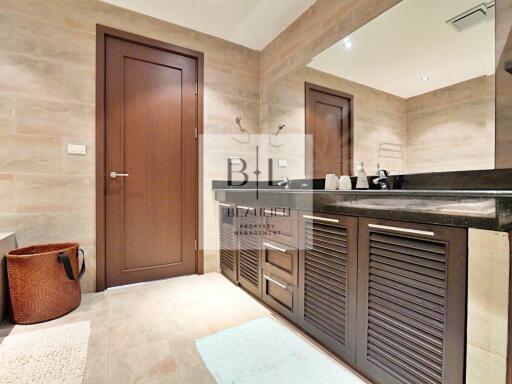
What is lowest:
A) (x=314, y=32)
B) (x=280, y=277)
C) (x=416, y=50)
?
(x=280, y=277)

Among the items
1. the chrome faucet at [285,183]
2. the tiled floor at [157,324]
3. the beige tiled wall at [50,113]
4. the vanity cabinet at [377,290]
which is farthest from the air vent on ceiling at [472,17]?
the beige tiled wall at [50,113]

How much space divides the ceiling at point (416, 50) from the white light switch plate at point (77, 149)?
7.38 ft

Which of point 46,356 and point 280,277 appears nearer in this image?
point 46,356

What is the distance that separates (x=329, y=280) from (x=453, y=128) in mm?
1110

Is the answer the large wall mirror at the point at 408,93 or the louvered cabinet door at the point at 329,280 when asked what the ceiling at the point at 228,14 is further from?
the louvered cabinet door at the point at 329,280

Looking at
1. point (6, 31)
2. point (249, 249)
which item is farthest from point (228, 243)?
point (6, 31)

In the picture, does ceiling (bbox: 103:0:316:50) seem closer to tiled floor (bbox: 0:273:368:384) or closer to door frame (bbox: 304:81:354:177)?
door frame (bbox: 304:81:354:177)

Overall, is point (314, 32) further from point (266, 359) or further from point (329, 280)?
point (266, 359)

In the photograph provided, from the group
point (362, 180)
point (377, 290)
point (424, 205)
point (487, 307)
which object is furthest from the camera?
point (362, 180)

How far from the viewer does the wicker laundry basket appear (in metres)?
1.73

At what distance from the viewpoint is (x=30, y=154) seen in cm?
202

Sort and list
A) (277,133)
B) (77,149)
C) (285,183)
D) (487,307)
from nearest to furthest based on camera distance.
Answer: (487,307)
(77,149)
(285,183)
(277,133)

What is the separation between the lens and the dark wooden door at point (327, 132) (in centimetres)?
212

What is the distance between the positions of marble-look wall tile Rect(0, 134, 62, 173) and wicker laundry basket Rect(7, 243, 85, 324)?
0.63 metres
